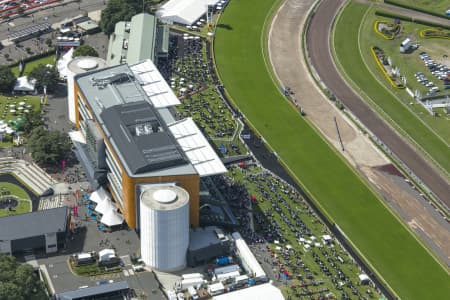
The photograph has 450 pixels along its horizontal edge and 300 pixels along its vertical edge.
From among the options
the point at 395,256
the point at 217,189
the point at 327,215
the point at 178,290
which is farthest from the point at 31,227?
the point at 395,256

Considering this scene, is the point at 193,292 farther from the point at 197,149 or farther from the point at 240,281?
the point at 197,149

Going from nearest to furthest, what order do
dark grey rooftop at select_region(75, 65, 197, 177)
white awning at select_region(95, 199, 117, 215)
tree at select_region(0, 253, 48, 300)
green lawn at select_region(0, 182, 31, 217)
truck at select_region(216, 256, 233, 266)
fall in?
tree at select_region(0, 253, 48, 300) → dark grey rooftop at select_region(75, 65, 197, 177) → truck at select_region(216, 256, 233, 266) → green lawn at select_region(0, 182, 31, 217) → white awning at select_region(95, 199, 117, 215)

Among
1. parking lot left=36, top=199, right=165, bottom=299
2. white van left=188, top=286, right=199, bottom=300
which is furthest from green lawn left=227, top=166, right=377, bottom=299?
parking lot left=36, top=199, right=165, bottom=299

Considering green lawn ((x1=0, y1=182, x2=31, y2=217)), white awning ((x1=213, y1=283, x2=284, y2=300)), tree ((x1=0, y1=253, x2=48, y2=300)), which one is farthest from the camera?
green lawn ((x1=0, y1=182, x2=31, y2=217))

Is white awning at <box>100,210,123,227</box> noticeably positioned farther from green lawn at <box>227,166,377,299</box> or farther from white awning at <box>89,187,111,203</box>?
green lawn at <box>227,166,377,299</box>

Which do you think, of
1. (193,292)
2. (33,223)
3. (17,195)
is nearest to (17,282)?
(33,223)

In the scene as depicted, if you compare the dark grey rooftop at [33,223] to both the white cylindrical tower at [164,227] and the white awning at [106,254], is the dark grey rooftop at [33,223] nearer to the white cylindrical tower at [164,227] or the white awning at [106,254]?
the white awning at [106,254]
